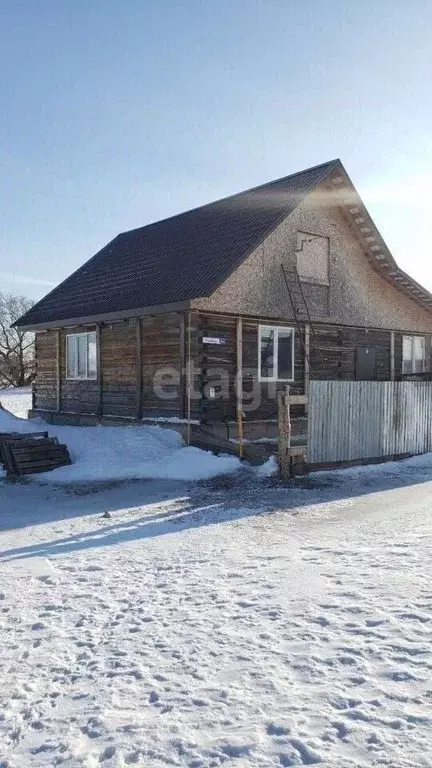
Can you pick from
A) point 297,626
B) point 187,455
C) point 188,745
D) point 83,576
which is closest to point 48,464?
point 187,455

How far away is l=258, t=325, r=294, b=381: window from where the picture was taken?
15508mm

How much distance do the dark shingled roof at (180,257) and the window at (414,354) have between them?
6.99 meters

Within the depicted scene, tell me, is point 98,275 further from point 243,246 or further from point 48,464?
point 48,464

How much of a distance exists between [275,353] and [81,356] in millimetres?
5981

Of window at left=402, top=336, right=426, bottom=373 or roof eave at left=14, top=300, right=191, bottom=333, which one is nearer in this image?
roof eave at left=14, top=300, right=191, bottom=333

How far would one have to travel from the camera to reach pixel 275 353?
623 inches

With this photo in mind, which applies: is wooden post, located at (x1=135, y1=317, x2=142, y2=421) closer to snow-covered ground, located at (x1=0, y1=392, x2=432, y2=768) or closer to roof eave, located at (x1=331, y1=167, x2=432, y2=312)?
snow-covered ground, located at (x1=0, y1=392, x2=432, y2=768)

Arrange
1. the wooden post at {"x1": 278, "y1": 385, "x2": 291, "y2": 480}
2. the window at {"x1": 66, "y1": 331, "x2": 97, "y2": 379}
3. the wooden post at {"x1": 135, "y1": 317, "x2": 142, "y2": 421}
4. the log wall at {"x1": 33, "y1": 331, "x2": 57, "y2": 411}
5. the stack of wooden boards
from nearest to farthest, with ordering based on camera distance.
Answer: the wooden post at {"x1": 278, "y1": 385, "x2": 291, "y2": 480} → the stack of wooden boards → the wooden post at {"x1": 135, "y1": 317, "x2": 142, "y2": 421} → the window at {"x1": 66, "y1": 331, "x2": 97, "y2": 379} → the log wall at {"x1": 33, "y1": 331, "x2": 57, "y2": 411}

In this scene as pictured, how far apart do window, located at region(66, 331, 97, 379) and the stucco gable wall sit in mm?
4931

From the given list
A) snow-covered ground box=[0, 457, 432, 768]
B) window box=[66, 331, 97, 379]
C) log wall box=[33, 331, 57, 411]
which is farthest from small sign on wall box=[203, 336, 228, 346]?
log wall box=[33, 331, 57, 411]

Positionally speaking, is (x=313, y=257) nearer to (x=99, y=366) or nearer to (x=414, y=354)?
(x=414, y=354)

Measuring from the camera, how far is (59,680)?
3.77 m

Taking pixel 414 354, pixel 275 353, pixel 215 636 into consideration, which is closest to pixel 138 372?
pixel 275 353

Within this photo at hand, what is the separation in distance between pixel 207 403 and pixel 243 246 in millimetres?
4098
